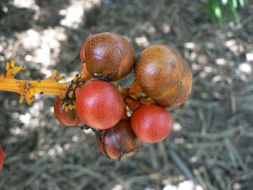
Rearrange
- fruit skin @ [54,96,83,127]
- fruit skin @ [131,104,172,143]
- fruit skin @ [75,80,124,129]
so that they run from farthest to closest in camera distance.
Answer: fruit skin @ [54,96,83,127], fruit skin @ [131,104,172,143], fruit skin @ [75,80,124,129]

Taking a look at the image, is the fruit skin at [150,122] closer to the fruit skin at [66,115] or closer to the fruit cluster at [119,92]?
the fruit cluster at [119,92]

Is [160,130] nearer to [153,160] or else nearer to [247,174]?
[153,160]

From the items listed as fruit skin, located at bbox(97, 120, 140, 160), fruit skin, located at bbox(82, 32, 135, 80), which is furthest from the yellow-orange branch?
fruit skin, located at bbox(97, 120, 140, 160)

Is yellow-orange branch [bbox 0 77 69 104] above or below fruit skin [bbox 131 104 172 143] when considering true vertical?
above

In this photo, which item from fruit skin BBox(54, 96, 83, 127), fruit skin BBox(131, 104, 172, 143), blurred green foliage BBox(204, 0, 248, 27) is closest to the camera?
fruit skin BBox(131, 104, 172, 143)

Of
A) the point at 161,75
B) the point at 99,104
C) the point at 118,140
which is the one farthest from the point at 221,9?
the point at 99,104

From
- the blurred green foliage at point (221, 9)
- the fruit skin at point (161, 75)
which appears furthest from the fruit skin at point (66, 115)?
the blurred green foliage at point (221, 9)

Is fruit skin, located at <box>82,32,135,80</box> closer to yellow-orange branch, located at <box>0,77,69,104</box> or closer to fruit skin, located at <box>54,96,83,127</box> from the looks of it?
yellow-orange branch, located at <box>0,77,69,104</box>

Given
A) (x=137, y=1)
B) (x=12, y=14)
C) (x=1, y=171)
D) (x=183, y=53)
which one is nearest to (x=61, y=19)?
(x=12, y=14)
